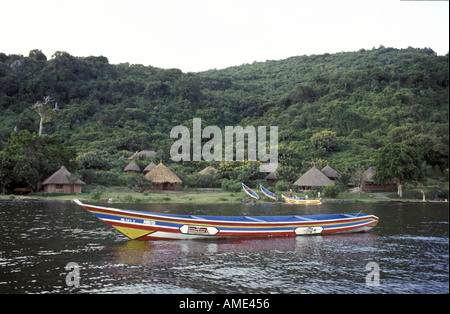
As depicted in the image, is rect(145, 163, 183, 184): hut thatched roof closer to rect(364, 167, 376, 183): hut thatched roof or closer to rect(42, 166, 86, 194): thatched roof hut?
rect(42, 166, 86, 194): thatched roof hut

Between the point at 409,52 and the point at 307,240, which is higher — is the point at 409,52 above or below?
above

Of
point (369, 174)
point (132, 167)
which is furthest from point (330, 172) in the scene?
point (132, 167)

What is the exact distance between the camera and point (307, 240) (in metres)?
20.2

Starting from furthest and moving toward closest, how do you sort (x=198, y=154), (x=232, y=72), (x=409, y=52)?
(x=232, y=72)
(x=409, y=52)
(x=198, y=154)

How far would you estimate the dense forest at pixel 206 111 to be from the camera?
57.6 meters

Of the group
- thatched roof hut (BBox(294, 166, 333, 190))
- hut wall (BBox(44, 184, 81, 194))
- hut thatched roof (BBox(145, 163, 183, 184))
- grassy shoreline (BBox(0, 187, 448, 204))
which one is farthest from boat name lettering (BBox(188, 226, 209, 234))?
thatched roof hut (BBox(294, 166, 333, 190))

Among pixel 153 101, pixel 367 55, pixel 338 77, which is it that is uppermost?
pixel 367 55

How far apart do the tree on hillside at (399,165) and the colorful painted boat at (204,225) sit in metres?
23.9

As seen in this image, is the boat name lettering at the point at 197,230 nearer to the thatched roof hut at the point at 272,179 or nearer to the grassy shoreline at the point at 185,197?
the grassy shoreline at the point at 185,197

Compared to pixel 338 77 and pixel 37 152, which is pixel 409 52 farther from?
pixel 37 152

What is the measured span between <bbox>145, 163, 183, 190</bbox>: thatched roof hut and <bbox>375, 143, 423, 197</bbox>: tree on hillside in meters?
23.1
